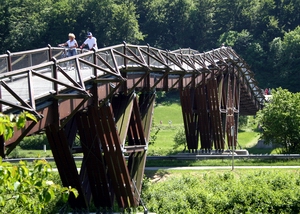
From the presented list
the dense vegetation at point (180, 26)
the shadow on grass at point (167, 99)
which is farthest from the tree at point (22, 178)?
the dense vegetation at point (180, 26)

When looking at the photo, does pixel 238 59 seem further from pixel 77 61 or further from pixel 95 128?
pixel 77 61

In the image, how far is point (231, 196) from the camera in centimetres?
2892

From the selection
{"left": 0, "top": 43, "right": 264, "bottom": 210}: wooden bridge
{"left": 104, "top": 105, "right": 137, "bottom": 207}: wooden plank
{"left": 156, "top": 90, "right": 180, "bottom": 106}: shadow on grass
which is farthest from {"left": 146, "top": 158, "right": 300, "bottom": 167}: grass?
{"left": 156, "top": 90, "right": 180, "bottom": 106}: shadow on grass

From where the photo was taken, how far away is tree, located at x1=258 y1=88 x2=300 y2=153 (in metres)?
47.2

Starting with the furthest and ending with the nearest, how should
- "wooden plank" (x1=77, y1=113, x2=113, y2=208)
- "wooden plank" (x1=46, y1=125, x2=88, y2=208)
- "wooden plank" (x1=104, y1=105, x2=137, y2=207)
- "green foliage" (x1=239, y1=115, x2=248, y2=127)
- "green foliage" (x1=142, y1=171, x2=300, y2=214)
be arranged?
1. "green foliage" (x1=239, y1=115, x2=248, y2=127)
2. "green foliage" (x1=142, y1=171, x2=300, y2=214)
3. "wooden plank" (x1=77, y1=113, x2=113, y2=208)
4. "wooden plank" (x1=104, y1=105, x2=137, y2=207)
5. "wooden plank" (x1=46, y1=125, x2=88, y2=208)

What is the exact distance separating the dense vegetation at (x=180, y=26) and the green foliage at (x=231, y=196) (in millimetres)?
64758

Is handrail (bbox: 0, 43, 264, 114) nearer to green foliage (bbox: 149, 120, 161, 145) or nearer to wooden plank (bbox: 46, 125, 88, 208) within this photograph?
wooden plank (bbox: 46, 125, 88, 208)

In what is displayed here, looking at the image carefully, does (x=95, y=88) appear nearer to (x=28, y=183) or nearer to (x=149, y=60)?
(x=149, y=60)

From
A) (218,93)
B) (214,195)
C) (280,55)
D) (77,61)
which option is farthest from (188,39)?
(77,61)

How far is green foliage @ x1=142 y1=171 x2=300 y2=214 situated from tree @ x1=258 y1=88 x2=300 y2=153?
49.2ft

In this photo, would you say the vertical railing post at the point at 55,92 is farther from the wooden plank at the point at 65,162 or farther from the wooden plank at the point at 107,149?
the wooden plank at the point at 107,149

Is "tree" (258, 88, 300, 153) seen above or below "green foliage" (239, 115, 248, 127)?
above

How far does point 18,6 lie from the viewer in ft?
364

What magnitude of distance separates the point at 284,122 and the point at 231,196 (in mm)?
19842
